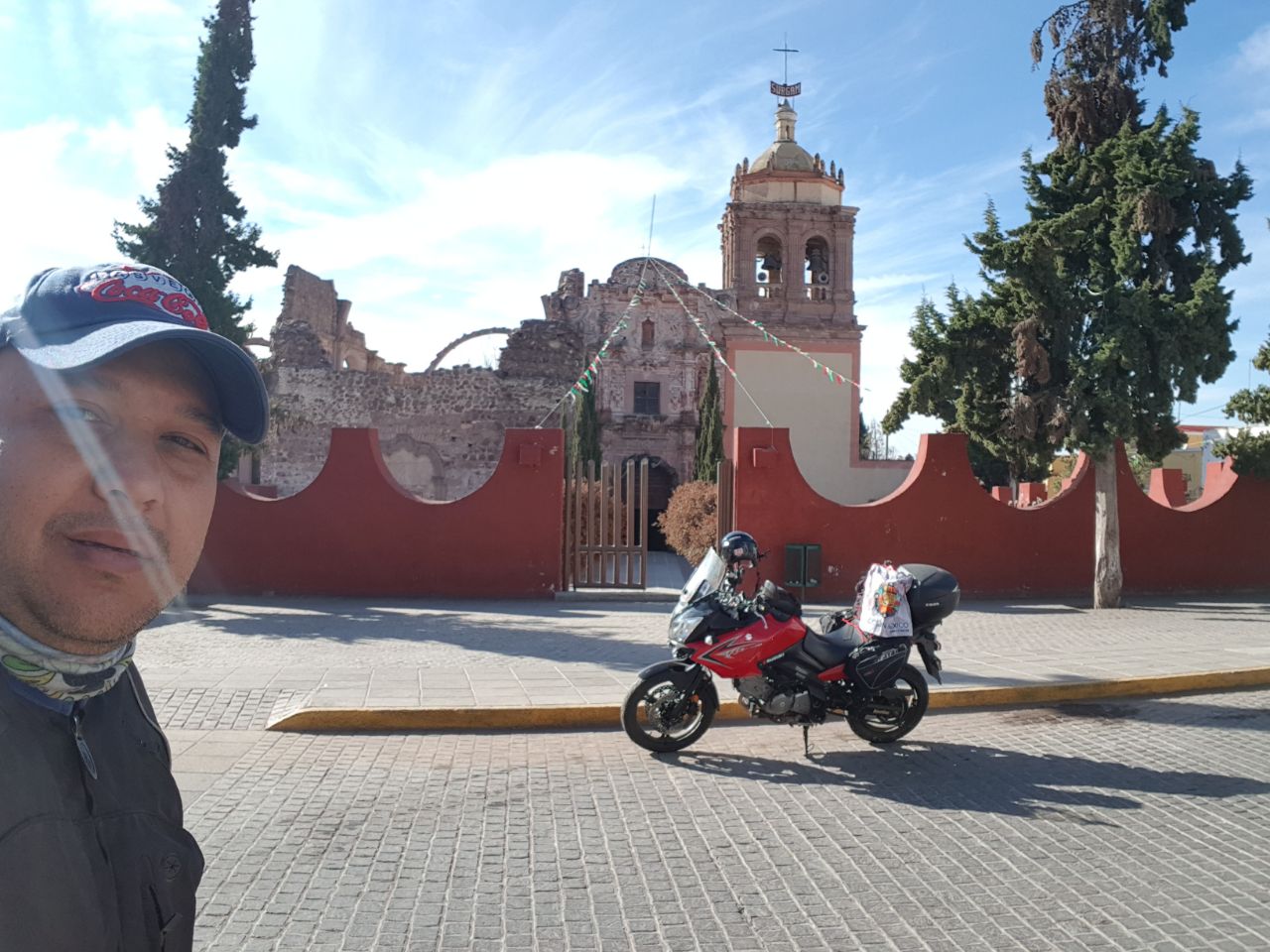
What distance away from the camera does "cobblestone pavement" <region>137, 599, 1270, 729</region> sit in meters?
7.16

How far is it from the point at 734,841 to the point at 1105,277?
11.2m

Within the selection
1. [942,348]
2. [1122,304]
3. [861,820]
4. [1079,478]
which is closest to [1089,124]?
[1122,304]

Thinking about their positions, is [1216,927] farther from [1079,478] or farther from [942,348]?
[1079,478]

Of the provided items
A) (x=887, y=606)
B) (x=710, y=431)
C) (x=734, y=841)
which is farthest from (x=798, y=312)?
(x=734, y=841)

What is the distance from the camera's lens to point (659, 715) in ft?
19.4

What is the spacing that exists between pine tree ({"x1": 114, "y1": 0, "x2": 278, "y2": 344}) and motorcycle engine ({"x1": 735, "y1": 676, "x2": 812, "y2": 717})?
1247cm

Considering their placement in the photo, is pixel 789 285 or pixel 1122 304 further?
pixel 789 285

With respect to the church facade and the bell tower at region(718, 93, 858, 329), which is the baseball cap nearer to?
the church facade

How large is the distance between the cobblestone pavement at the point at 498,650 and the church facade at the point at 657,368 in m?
16.0

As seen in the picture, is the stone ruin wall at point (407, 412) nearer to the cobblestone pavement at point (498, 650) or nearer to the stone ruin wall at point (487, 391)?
the stone ruin wall at point (487, 391)

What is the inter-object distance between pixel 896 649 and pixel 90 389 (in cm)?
556

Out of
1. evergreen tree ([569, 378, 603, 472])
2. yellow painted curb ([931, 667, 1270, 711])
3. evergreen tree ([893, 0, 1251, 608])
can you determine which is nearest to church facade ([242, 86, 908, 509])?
evergreen tree ([569, 378, 603, 472])

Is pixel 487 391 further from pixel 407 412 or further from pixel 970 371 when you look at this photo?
pixel 970 371

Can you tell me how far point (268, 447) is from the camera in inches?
1091
